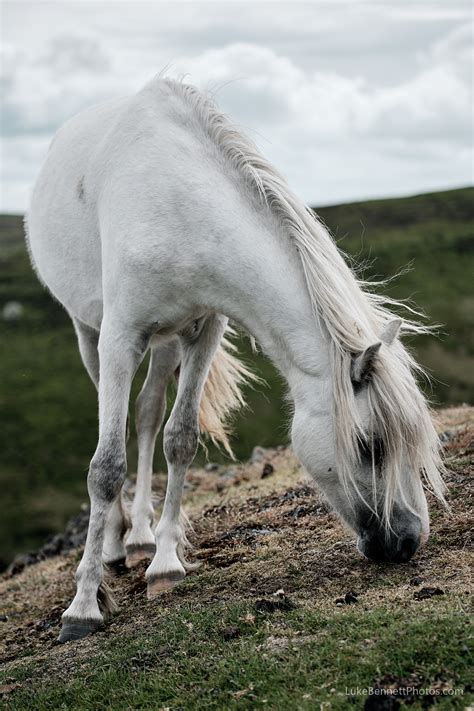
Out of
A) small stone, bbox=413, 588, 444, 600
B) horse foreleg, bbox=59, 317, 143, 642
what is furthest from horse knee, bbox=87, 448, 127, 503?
small stone, bbox=413, 588, 444, 600

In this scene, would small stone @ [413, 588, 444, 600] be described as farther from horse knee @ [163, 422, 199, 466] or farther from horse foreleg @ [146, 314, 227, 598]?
horse knee @ [163, 422, 199, 466]

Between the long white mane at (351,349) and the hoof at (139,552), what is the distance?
3.84 m

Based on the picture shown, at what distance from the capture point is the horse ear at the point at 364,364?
5.76 m

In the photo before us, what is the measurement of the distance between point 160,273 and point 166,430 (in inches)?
79.7

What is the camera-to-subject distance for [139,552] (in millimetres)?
9219

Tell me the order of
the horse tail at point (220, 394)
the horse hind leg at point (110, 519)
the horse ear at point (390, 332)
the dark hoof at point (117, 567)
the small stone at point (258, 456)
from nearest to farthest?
the horse ear at point (390, 332) < the dark hoof at point (117, 567) < the horse hind leg at point (110, 519) < the horse tail at point (220, 394) < the small stone at point (258, 456)

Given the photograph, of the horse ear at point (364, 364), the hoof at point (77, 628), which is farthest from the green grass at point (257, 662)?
the horse ear at point (364, 364)

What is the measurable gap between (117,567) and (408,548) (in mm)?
3941

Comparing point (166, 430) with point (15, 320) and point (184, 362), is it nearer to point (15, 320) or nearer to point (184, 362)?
point (184, 362)

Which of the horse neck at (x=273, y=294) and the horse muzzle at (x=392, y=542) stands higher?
the horse neck at (x=273, y=294)

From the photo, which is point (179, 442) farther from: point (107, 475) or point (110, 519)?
point (110, 519)

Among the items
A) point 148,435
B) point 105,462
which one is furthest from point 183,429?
point 148,435

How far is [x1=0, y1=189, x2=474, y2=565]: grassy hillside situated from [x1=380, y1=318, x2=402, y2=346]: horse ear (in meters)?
13.6

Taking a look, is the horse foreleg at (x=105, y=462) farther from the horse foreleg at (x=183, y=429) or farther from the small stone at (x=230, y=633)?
the small stone at (x=230, y=633)
